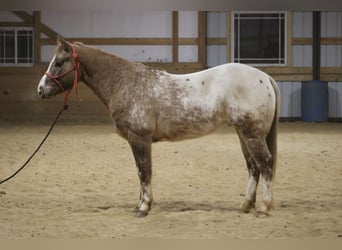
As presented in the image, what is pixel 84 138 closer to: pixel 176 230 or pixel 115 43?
pixel 115 43

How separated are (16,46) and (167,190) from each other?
9242 mm

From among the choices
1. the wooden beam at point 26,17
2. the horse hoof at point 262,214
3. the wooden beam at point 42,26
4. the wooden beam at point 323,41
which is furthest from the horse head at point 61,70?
the wooden beam at point 323,41

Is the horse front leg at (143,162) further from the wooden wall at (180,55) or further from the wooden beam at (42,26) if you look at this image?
the wooden beam at (42,26)

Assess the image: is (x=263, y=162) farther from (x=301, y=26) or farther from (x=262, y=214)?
(x=301, y=26)

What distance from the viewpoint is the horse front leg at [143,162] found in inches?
191

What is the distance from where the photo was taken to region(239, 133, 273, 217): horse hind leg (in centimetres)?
473

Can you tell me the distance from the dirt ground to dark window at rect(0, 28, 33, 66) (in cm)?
396

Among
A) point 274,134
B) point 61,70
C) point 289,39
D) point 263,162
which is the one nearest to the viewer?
point 263,162

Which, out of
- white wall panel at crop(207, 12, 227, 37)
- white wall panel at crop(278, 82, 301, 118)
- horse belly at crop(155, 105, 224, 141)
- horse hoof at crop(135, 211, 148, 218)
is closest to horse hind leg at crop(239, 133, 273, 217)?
horse belly at crop(155, 105, 224, 141)

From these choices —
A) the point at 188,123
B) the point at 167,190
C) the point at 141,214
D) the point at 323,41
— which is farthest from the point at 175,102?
the point at 323,41

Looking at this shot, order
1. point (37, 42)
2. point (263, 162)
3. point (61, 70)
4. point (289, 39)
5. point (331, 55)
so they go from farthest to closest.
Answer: point (37, 42) < point (331, 55) < point (289, 39) < point (61, 70) < point (263, 162)

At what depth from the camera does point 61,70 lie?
16.4 ft

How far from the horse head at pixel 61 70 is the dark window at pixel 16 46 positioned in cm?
955

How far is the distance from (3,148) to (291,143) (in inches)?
181
